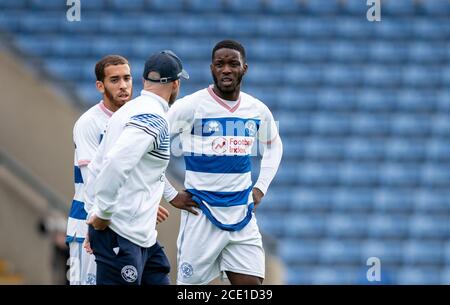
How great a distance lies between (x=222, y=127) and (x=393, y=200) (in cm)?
838

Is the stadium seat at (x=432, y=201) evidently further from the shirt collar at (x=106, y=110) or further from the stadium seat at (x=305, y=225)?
the shirt collar at (x=106, y=110)

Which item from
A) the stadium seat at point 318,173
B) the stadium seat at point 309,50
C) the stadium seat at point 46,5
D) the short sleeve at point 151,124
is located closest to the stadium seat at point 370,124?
the stadium seat at point 318,173

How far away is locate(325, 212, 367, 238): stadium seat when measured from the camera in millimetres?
15195

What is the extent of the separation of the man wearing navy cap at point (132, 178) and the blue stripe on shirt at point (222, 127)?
657 millimetres

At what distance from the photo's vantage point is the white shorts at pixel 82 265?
801 cm

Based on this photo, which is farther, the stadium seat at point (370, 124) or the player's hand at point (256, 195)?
the stadium seat at point (370, 124)

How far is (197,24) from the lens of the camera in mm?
17531

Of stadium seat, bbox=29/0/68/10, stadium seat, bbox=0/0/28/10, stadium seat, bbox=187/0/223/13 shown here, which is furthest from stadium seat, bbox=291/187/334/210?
stadium seat, bbox=0/0/28/10

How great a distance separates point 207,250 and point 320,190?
26.9ft

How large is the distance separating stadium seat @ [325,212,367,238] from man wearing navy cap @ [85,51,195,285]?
841 cm

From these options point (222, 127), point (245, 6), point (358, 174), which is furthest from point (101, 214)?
point (245, 6)

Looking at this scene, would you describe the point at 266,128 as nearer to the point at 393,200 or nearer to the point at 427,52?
the point at 393,200

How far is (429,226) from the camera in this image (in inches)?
609
